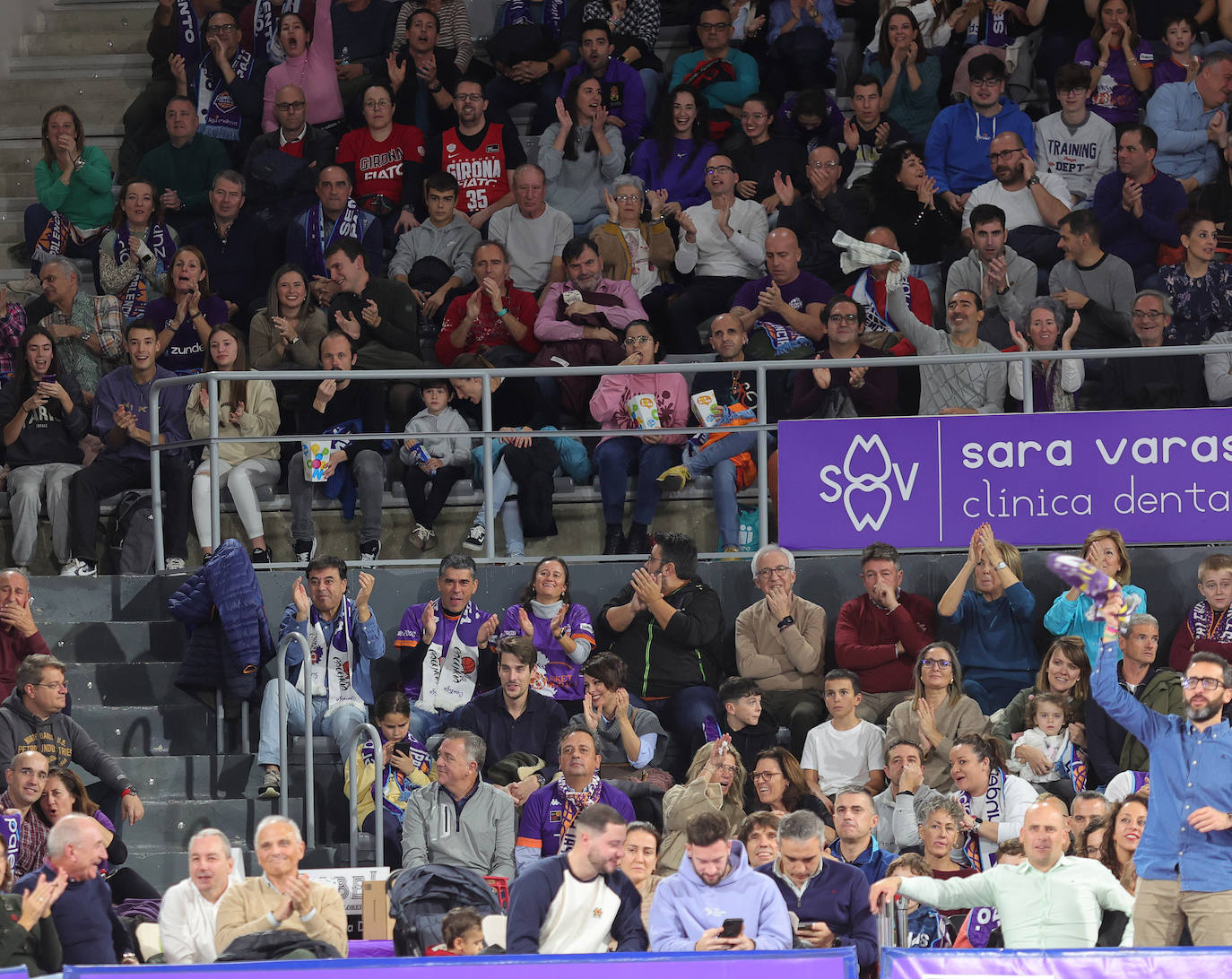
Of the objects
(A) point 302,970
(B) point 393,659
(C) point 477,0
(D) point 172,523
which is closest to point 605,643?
(B) point 393,659

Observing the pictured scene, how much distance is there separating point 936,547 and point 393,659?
3.20m

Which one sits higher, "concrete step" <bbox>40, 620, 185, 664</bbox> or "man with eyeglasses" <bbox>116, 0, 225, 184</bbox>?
"man with eyeglasses" <bbox>116, 0, 225, 184</bbox>

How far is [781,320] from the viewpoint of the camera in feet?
45.2

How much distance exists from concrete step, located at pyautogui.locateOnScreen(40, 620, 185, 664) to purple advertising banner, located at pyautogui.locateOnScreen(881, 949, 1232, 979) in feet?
20.4

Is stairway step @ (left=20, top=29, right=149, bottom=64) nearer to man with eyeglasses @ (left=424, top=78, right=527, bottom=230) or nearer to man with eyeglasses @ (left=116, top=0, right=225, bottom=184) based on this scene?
man with eyeglasses @ (left=116, top=0, right=225, bottom=184)

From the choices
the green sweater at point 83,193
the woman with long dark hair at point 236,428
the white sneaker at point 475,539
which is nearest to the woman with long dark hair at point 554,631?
the white sneaker at point 475,539

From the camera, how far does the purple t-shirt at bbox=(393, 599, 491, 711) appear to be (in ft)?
39.6

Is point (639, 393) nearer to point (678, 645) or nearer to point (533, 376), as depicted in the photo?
point (533, 376)

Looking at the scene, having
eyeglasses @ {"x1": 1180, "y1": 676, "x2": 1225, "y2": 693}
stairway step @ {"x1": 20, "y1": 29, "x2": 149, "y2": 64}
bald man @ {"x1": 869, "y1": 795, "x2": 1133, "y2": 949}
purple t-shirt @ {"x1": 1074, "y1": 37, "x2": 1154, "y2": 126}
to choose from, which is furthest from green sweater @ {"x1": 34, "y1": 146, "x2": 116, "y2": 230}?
eyeglasses @ {"x1": 1180, "y1": 676, "x2": 1225, "y2": 693}

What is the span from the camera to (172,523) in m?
13.1

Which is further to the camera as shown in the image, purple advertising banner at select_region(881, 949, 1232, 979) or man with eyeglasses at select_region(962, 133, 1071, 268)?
man with eyeglasses at select_region(962, 133, 1071, 268)

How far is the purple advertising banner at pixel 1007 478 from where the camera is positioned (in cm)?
1234

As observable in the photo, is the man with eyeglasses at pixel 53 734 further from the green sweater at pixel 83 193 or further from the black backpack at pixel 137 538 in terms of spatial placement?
the green sweater at pixel 83 193

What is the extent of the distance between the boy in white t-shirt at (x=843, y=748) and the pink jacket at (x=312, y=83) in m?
7.02
